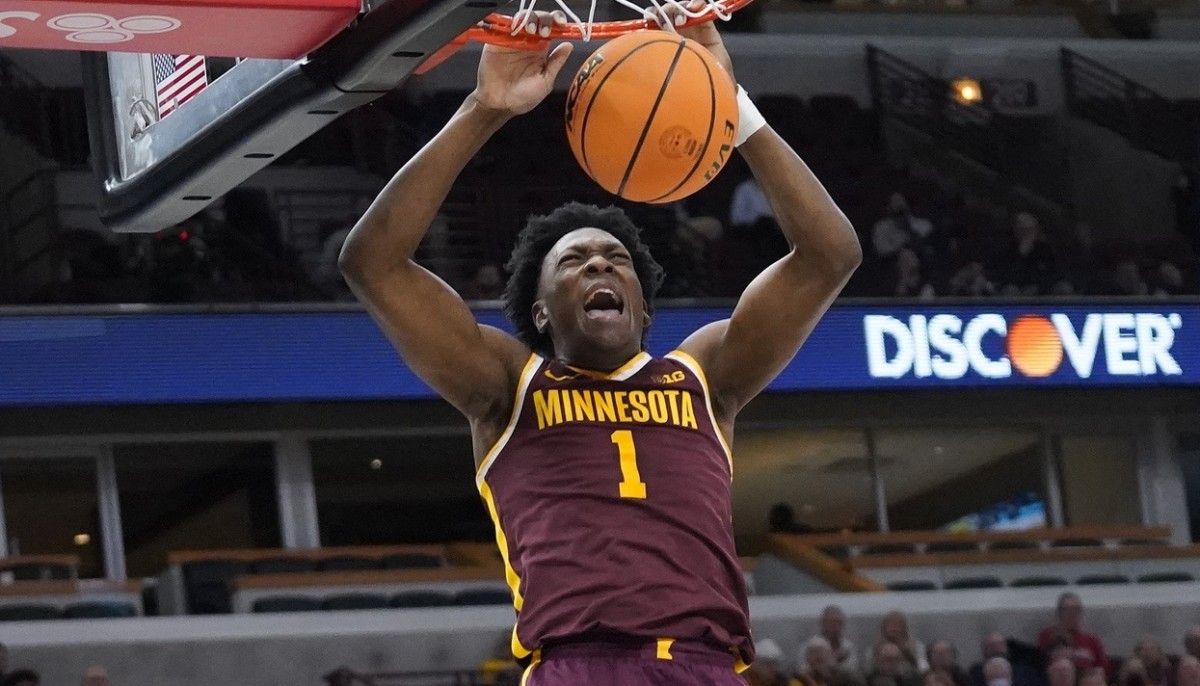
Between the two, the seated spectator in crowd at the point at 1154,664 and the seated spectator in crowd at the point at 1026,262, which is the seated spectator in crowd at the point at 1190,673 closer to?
the seated spectator in crowd at the point at 1154,664

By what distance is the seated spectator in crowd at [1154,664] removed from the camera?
1141 centimetres

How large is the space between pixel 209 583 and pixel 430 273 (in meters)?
9.16

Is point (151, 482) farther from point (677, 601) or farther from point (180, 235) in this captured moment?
point (677, 601)

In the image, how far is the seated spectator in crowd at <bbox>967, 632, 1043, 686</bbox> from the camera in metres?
11.4

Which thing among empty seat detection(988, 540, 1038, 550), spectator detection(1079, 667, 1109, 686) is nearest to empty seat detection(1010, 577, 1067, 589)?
empty seat detection(988, 540, 1038, 550)

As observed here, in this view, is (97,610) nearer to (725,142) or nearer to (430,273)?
(430,273)

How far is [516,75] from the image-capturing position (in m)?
3.81

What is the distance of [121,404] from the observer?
12.9m

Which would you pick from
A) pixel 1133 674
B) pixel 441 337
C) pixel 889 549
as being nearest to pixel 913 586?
pixel 889 549

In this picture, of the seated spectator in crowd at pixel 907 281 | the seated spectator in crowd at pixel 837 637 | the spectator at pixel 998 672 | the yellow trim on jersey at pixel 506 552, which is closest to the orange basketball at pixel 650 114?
the yellow trim on jersey at pixel 506 552

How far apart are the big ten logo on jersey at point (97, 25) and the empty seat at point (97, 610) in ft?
26.7

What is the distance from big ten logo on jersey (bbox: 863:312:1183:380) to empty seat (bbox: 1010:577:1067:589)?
1.46 metres

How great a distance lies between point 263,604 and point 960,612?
4.45 metres


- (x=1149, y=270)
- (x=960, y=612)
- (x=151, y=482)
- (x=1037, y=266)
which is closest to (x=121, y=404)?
(x=151, y=482)
